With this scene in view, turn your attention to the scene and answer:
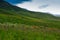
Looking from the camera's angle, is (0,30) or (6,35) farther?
(0,30)

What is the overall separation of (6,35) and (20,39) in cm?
71

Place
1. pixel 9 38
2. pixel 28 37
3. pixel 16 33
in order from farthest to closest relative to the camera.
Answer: pixel 16 33, pixel 28 37, pixel 9 38

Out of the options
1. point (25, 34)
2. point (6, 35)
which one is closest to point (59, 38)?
point (25, 34)

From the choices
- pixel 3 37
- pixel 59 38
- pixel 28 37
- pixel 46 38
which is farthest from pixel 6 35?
pixel 59 38

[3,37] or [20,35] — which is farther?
[20,35]

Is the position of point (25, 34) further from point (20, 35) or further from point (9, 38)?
point (9, 38)

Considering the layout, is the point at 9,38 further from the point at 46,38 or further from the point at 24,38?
the point at 46,38

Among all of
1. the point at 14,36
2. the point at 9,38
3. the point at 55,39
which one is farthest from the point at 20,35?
the point at 55,39

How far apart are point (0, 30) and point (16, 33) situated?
82 centimetres

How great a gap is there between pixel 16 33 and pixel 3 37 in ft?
4.28

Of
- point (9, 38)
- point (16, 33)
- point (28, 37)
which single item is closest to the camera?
point (9, 38)

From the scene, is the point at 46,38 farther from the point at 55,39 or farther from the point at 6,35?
the point at 6,35

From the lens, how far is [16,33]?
1098cm

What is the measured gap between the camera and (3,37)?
32.1ft
